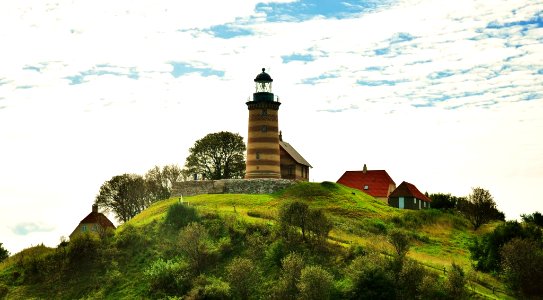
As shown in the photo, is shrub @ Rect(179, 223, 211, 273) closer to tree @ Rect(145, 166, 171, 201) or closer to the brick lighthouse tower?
the brick lighthouse tower

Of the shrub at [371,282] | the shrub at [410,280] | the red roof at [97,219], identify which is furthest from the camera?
the red roof at [97,219]

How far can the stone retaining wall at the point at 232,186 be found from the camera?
227ft

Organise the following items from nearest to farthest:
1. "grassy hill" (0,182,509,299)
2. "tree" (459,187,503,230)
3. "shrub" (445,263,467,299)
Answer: "shrub" (445,263,467,299) → "grassy hill" (0,182,509,299) → "tree" (459,187,503,230)

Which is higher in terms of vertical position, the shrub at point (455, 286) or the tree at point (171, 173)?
the tree at point (171, 173)

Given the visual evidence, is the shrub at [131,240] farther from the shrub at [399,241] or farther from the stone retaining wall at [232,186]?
the shrub at [399,241]

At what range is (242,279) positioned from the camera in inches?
1608

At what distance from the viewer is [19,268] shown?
51844mm

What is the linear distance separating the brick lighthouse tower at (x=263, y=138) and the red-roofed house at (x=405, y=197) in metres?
16.7

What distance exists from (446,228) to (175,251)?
29984 millimetres

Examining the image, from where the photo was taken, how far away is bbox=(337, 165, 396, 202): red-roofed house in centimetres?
7931

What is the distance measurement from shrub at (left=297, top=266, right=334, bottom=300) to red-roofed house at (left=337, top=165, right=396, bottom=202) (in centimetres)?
4249

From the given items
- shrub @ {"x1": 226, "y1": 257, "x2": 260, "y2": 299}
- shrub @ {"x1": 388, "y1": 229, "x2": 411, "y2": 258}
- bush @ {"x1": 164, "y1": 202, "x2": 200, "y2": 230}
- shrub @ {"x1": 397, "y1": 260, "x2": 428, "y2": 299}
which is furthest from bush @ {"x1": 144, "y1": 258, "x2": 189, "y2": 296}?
shrub @ {"x1": 397, "y1": 260, "x2": 428, "y2": 299}

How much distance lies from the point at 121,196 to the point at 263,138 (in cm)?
2346

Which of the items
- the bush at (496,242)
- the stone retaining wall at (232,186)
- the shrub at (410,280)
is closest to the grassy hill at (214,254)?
the bush at (496,242)
